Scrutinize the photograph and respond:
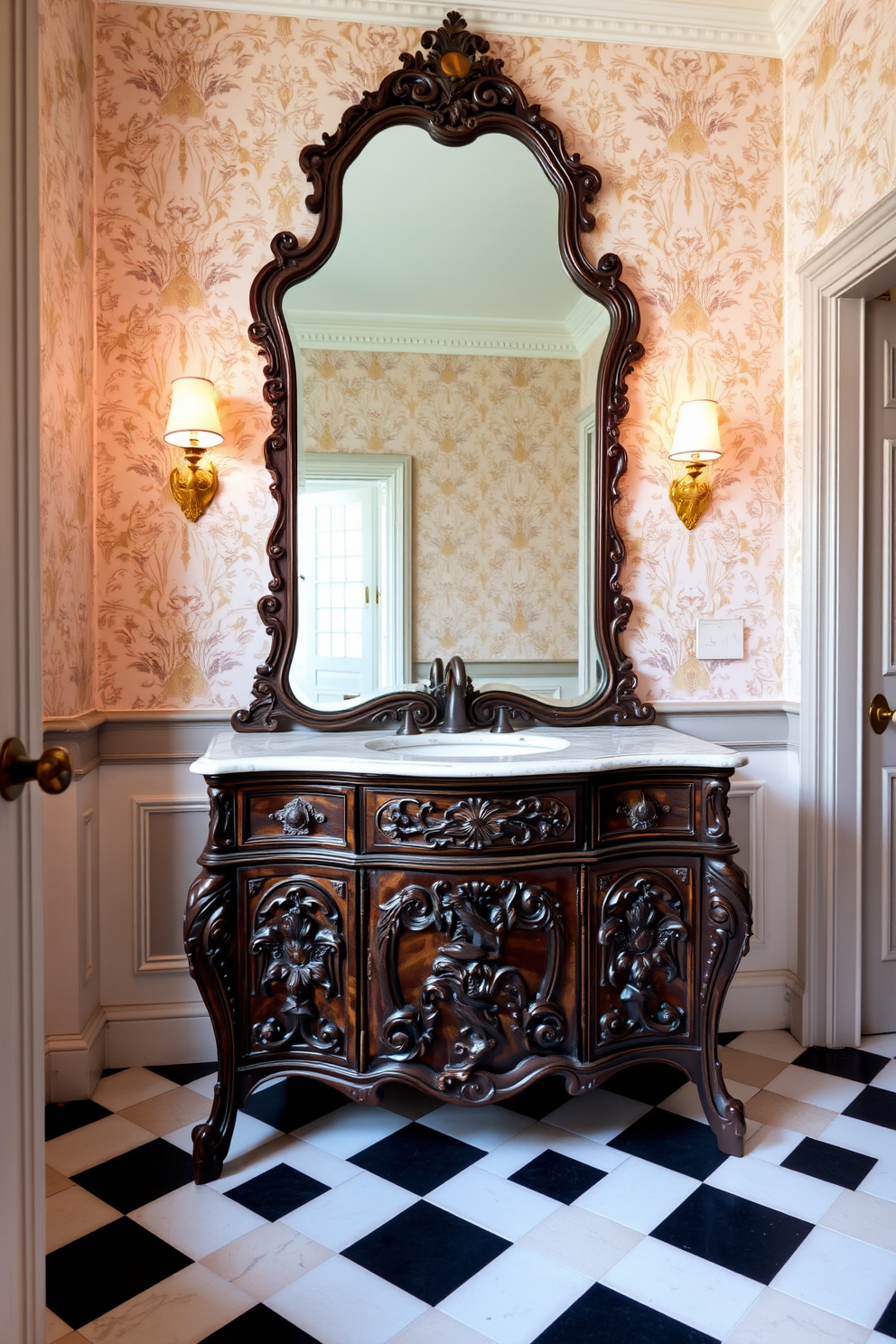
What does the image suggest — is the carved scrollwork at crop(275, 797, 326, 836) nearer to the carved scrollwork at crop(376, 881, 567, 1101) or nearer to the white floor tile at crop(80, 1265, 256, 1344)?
the carved scrollwork at crop(376, 881, 567, 1101)

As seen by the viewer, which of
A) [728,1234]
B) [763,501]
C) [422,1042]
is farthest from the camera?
[763,501]

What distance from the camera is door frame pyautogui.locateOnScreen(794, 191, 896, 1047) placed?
245 cm

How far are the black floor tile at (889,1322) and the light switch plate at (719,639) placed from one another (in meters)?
1.56

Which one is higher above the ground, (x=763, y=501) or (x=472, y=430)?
(x=472, y=430)

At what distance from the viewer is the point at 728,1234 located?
170 cm

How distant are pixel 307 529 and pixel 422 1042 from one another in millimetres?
1310

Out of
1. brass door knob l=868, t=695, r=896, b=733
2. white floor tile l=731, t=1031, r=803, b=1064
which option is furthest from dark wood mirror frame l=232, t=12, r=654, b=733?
white floor tile l=731, t=1031, r=803, b=1064

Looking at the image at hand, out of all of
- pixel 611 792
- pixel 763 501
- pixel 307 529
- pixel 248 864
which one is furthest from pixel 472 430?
pixel 248 864

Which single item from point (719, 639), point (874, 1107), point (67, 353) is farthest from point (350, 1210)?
point (67, 353)

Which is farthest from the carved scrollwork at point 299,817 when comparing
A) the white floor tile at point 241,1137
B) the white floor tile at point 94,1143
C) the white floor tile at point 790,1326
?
the white floor tile at point 790,1326

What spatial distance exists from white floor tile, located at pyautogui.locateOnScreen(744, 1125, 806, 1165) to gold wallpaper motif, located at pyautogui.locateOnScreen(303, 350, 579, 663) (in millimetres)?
1249

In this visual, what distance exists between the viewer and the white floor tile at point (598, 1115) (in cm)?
209

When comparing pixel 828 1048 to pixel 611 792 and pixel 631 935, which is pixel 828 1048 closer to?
pixel 631 935

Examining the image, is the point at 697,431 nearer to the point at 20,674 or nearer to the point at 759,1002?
the point at 759,1002
